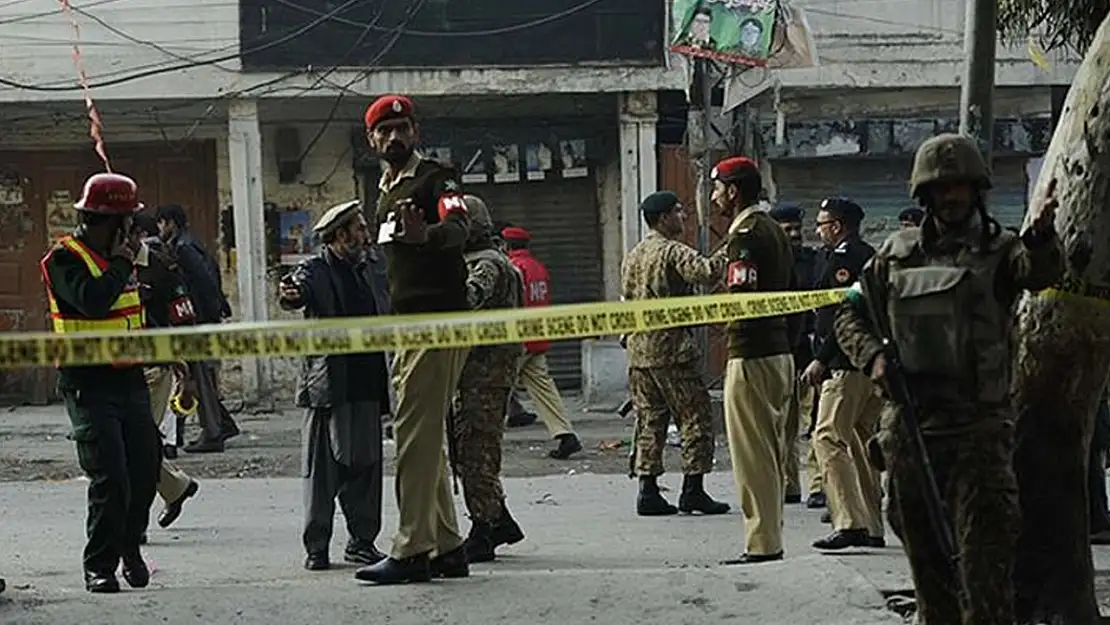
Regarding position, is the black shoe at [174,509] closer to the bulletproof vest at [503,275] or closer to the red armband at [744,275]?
the bulletproof vest at [503,275]

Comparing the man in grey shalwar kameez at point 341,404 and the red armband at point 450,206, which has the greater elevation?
the red armband at point 450,206

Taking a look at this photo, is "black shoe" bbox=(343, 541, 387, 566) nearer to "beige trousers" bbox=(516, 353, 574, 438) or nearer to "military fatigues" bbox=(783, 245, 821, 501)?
"military fatigues" bbox=(783, 245, 821, 501)

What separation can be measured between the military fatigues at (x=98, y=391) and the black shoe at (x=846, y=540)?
139 inches

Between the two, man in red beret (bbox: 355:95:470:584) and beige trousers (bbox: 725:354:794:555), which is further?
beige trousers (bbox: 725:354:794:555)

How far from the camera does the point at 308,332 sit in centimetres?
586

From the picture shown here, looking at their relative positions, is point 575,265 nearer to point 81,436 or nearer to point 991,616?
point 81,436

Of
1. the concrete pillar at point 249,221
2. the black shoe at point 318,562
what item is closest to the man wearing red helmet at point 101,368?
the black shoe at point 318,562

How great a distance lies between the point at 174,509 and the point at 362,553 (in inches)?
64.5

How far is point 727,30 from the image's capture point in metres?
17.0

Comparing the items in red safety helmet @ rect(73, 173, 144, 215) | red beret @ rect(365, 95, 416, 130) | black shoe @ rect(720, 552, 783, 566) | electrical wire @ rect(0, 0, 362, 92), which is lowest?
black shoe @ rect(720, 552, 783, 566)

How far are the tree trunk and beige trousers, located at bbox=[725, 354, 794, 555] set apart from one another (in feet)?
5.44

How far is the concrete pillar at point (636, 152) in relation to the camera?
18922 millimetres

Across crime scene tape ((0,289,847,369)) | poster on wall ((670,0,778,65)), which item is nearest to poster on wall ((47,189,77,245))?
poster on wall ((670,0,778,65))

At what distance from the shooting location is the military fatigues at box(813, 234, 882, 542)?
9133 mm
